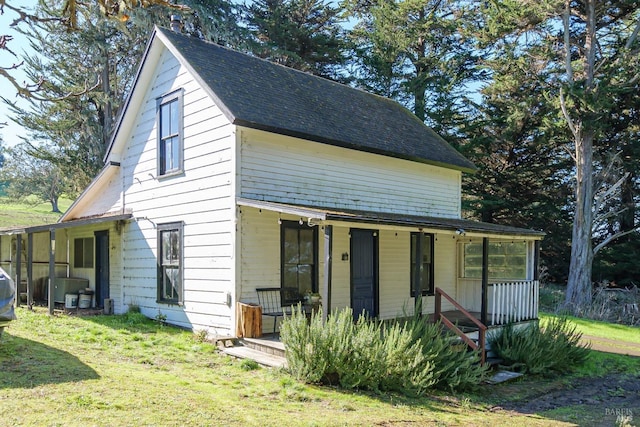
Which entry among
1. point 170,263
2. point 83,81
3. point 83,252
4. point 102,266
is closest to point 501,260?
point 170,263

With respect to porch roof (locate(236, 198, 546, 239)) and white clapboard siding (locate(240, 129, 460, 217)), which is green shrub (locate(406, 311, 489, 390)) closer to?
porch roof (locate(236, 198, 546, 239))

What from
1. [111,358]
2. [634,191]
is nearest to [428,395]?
[111,358]

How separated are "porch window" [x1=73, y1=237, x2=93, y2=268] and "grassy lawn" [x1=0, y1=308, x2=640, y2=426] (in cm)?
522

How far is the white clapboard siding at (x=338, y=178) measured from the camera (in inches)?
421

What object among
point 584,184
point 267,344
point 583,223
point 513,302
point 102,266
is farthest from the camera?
point 583,223

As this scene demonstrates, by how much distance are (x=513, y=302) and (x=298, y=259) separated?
5123mm

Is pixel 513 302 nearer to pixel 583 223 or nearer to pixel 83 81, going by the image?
pixel 583 223

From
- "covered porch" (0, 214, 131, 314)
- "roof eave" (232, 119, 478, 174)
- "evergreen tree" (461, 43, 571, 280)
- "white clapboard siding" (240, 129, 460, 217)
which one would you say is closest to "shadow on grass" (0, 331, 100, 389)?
"white clapboard siding" (240, 129, 460, 217)

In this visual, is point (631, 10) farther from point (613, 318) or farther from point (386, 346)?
point (386, 346)

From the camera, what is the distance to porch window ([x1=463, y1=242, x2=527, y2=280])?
46.5ft

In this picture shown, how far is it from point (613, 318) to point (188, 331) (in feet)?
46.4

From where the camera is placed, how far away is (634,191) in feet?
74.7

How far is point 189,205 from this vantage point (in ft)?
37.9

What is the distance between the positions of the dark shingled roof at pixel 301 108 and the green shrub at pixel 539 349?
525cm
